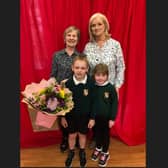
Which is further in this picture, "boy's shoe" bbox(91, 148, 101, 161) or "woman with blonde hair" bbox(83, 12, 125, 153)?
"boy's shoe" bbox(91, 148, 101, 161)

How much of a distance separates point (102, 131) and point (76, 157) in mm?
460

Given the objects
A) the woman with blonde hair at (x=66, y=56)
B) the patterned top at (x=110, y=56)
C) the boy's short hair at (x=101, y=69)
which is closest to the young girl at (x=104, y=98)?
the boy's short hair at (x=101, y=69)

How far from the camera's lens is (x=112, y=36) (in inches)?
149

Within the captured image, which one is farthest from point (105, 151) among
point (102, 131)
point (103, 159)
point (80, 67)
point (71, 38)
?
point (71, 38)

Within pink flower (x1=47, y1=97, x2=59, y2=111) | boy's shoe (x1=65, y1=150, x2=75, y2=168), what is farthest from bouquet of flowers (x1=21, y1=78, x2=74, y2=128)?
boy's shoe (x1=65, y1=150, x2=75, y2=168)

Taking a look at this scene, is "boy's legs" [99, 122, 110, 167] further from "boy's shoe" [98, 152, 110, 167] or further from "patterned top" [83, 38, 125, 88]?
"patterned top" [83, 38, 125, 88]

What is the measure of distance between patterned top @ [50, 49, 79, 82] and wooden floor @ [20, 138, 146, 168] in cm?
78

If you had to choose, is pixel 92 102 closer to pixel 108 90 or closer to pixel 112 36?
pixel 108 90

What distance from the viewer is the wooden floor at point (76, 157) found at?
11.3 feet

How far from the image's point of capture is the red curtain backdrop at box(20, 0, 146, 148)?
357 centimetres

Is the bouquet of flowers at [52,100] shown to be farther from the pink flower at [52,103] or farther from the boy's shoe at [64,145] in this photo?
the boy's shoe at [64,145]

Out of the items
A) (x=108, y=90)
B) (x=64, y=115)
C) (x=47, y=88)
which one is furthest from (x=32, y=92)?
(x=108, y=90)

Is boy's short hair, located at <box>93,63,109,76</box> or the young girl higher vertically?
boy's short hair, located at <box>93,63,109,76</box>

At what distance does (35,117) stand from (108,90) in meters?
0.77
